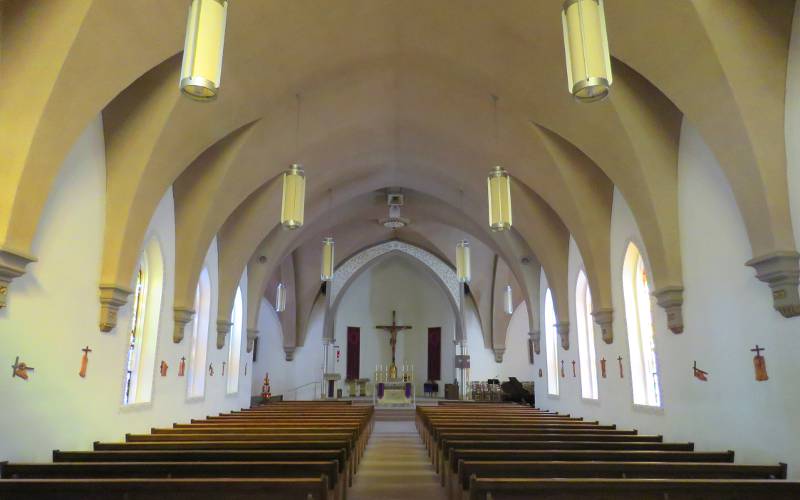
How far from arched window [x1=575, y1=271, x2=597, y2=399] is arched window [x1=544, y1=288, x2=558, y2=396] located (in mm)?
2132

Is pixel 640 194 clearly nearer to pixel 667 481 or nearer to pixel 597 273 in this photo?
pixel 597 273

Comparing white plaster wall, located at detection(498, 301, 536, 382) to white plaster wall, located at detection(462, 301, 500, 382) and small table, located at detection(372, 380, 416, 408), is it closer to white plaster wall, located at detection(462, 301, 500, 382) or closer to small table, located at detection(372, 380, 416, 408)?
white plaster wall, located at detection(462, 301, 500, 382)

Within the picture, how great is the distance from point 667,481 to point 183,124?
699 centimetres

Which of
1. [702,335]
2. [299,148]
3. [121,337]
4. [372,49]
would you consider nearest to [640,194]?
[702,335]

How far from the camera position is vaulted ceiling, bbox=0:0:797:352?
535cm

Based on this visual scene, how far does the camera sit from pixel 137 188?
7566 mm

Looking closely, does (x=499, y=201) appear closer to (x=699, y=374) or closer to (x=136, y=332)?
(x=699, y=374)

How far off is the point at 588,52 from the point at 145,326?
8.17 metres

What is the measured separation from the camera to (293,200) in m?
8.30

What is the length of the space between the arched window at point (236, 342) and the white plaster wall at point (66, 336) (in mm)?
5828

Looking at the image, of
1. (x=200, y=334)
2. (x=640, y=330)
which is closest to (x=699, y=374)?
(x=640, y=330)

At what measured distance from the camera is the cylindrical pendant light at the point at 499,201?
8.13m

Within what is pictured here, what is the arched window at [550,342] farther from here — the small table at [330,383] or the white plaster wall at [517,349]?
the small table at [330,383]

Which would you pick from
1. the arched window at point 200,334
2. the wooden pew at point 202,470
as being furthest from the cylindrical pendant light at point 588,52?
the arched window at point 200,334
